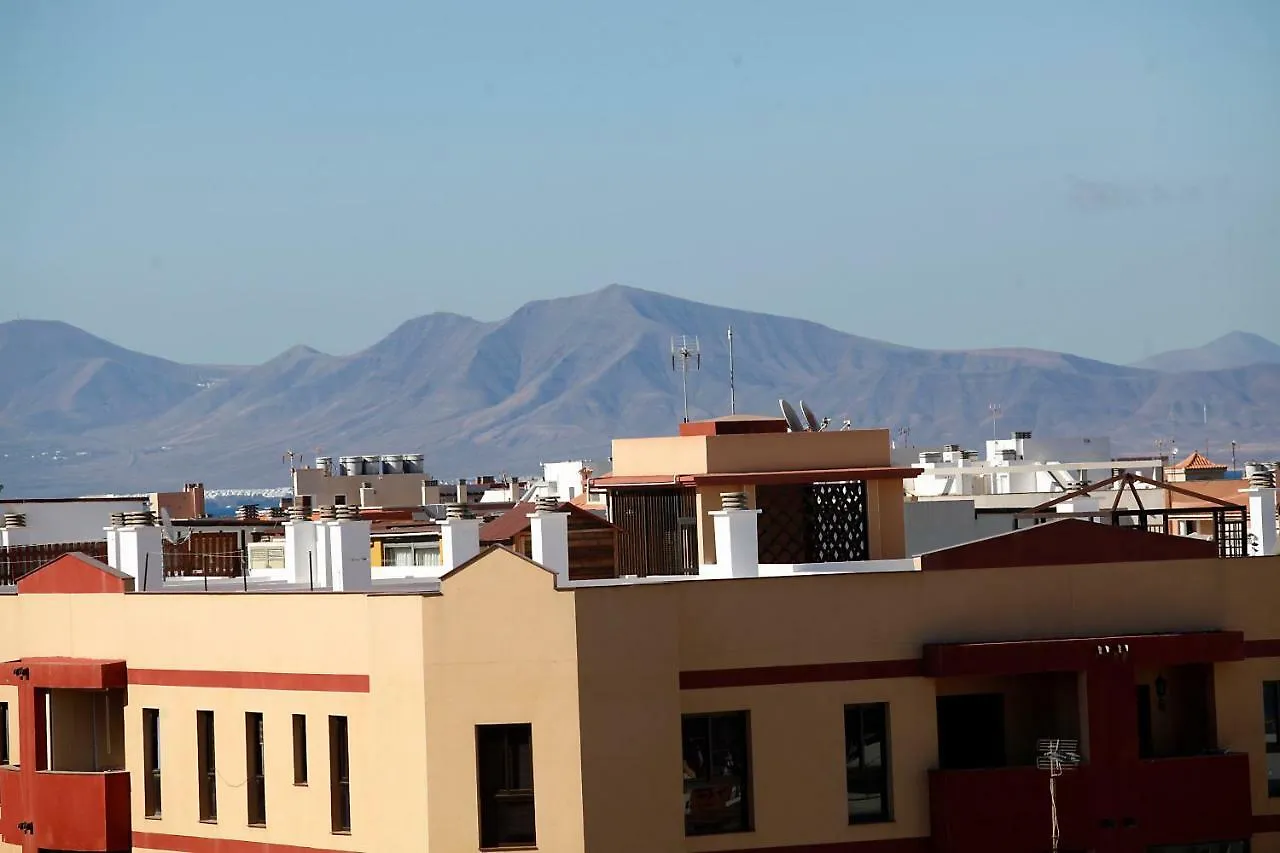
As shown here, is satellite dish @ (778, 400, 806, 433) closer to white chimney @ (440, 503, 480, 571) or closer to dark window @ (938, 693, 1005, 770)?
white chimney @ (440, 503, 480, 571)

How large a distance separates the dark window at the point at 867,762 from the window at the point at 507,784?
5115 mm

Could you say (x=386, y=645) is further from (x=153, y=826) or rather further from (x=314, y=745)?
(x=153, y=826)

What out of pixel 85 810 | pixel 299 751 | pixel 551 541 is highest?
pixel 551 541

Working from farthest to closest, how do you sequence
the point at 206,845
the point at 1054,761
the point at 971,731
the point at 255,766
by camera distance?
the point at 206,845 < the point at 971,731 < the point at 255,766 < the point at 1054,761

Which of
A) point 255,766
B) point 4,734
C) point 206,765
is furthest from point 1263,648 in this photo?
point 4,734

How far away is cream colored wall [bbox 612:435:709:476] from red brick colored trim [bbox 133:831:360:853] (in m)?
11.7

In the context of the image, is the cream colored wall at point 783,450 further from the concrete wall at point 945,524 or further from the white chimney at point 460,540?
the concrete wall at point 945,524

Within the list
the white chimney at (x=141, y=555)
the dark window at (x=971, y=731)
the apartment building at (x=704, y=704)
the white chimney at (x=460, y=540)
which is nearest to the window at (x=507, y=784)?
the apartment building at (x=704, y=704)

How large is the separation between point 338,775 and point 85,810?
573 centimetres

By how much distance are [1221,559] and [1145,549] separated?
1.26 meters

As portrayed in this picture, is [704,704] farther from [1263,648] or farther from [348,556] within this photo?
[1263,648]

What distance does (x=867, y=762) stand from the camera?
111 ft

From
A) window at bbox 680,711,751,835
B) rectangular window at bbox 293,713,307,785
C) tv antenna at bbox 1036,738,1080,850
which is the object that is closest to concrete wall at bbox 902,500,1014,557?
tv antenna at bbox 1036,738,1080,850

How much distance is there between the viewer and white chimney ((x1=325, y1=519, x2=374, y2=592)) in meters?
37.8
